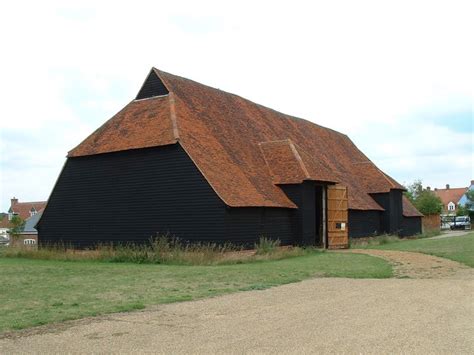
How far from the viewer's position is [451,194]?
119m

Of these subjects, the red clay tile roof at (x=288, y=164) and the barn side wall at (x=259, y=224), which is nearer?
the barn side wall at (x=259, y=224)

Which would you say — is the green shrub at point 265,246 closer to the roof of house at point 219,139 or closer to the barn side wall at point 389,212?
the roof of house at point 219,139

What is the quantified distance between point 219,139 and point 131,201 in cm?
555

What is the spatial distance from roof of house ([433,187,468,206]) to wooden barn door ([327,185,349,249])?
8929cm

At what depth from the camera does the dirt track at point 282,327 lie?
7.30 metres

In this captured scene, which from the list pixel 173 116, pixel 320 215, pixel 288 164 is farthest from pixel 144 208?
pixel 320 215

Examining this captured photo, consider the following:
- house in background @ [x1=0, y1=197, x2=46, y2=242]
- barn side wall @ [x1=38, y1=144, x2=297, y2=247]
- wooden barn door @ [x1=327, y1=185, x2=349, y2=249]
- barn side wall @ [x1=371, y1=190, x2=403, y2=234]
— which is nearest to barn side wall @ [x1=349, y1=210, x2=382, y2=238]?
barn side wall @ [x1=371, y1=190, x2=403, y2=234]

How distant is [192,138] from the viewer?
26922 millimetres

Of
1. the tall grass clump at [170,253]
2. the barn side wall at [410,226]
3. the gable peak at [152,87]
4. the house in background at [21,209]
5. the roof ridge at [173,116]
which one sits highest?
the gable peak at [152,87]

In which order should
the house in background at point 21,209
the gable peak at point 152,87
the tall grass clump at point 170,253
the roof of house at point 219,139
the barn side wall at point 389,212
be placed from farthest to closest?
the house in background at point 21,209 → the barn side wall at point 389,212 → the gable peak at point 152,87 → the roof of house at point 219,139 → the tall grass clump at point 170,253

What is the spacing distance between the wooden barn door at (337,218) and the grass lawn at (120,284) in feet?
32.6

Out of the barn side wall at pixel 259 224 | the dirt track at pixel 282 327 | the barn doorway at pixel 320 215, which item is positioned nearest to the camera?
the dirt track at pixel 282 327

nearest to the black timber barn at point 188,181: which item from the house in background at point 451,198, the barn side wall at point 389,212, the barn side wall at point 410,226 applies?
the barn side wall at point 389,212

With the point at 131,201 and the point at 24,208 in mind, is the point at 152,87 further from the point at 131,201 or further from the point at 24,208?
the point at 24,208
